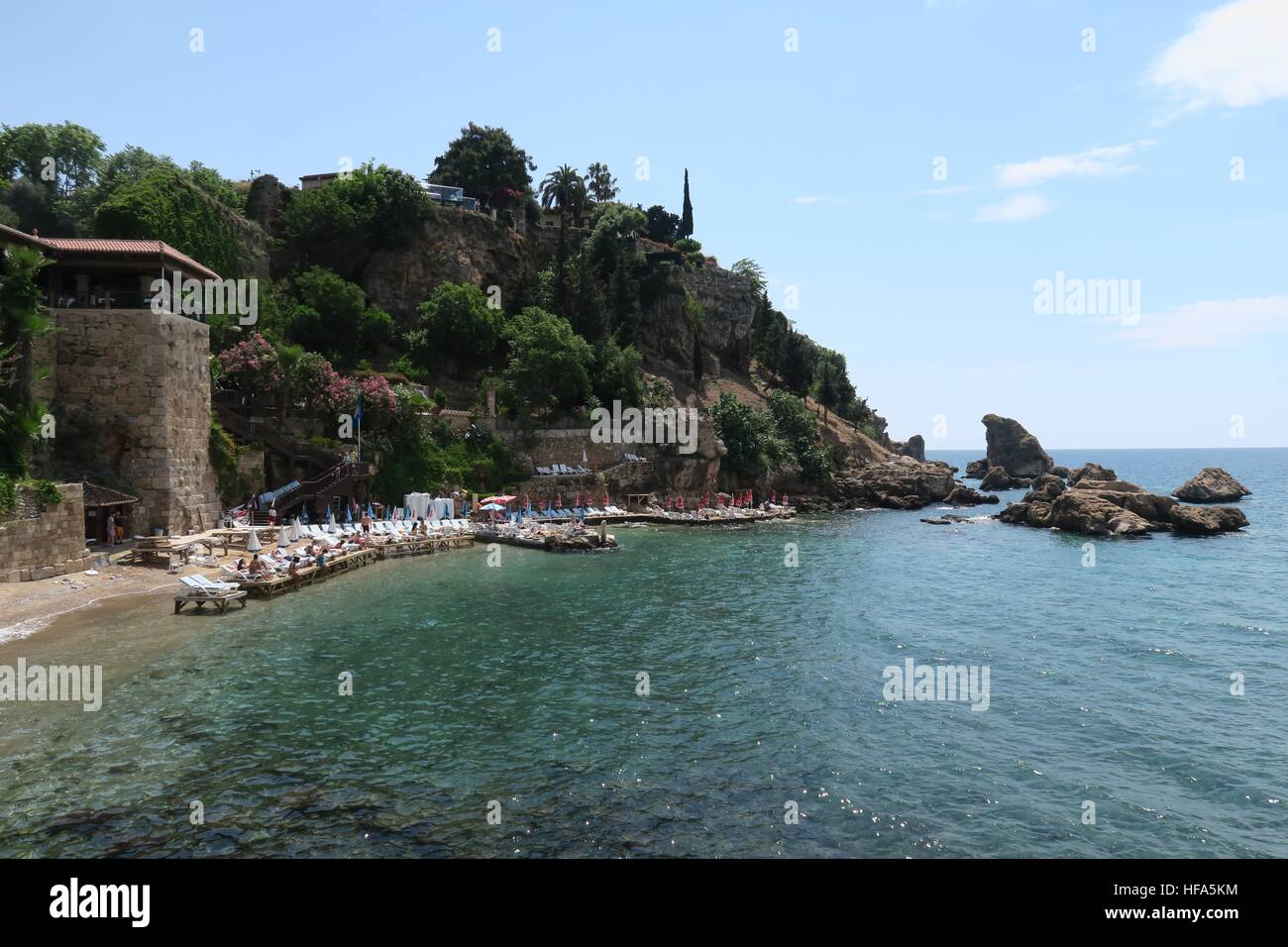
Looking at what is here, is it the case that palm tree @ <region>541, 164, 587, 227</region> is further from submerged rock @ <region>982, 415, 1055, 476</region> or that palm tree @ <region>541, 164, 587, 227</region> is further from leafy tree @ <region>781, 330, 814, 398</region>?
submerged rock @ <region>982, 415, 1055, 476</region>

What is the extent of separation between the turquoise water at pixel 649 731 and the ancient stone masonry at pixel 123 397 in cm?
952

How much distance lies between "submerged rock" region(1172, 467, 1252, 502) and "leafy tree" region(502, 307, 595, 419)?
68.1 metres

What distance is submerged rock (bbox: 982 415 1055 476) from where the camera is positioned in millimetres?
112125

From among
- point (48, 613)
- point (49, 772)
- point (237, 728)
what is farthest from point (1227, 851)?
point (48, 613)

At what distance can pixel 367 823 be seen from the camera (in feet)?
36.9

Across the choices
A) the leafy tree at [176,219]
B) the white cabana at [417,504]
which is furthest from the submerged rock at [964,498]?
the leafy tree at [176,219]

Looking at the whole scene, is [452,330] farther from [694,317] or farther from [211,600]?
[211,600]

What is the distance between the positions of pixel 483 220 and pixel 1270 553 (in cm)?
6087

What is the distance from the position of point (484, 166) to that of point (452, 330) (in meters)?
26.2

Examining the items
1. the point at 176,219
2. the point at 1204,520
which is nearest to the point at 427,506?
the point at 176,219

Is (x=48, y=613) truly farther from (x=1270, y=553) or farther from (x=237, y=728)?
(x=1270, y=553)

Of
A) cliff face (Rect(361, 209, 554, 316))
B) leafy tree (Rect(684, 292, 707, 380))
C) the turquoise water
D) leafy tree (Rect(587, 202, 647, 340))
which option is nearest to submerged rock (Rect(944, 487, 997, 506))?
leafy tree (Rect(684, 292, 707, 380))

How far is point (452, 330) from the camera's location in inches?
2234

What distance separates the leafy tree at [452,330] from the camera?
56.6m
